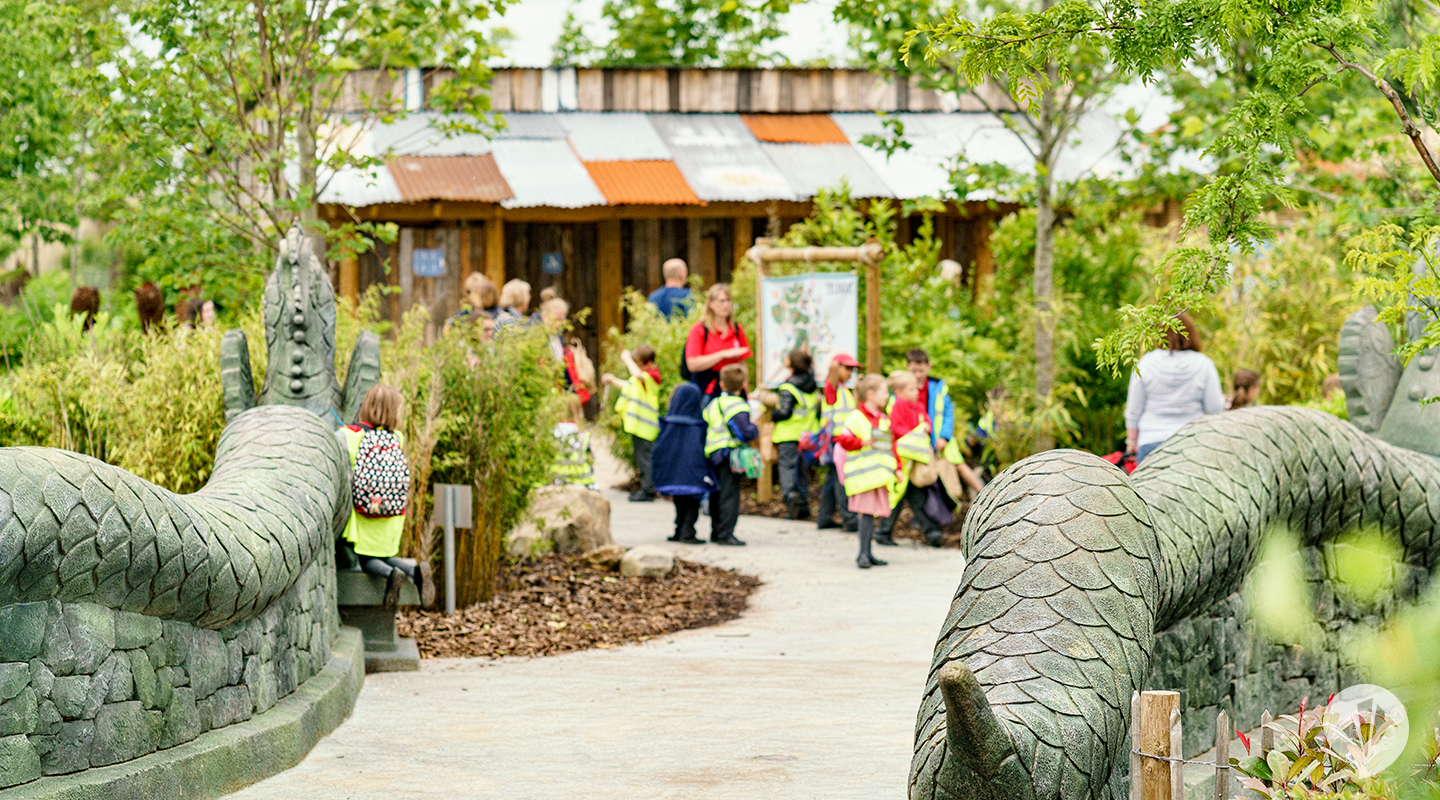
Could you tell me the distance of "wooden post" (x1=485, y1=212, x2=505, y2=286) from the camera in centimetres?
1798

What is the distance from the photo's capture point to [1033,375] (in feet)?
43.4

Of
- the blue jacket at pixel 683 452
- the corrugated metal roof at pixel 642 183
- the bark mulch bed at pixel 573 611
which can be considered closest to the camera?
the bark mulch bed at pixel 573 611

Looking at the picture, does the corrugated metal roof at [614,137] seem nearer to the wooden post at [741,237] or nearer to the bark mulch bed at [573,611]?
the wooden post at [741,237]

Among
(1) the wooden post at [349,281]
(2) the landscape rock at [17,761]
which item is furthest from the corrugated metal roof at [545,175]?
(2) the landscape rock at [17,761]

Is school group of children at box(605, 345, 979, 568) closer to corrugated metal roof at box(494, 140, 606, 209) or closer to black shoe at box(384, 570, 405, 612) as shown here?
black shoe at box(384, 570, 405, 612)

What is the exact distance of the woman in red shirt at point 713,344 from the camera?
38.9 ft

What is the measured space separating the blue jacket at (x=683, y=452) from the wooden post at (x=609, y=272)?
26.5 feet

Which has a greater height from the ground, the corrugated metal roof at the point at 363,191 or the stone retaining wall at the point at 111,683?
the corrugated metal roof at the point at 363,191

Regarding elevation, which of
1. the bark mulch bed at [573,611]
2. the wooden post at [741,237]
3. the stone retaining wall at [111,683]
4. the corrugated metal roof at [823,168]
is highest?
the corrugated metal roof at [823,168]

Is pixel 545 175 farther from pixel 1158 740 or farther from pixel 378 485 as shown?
pixel 1158 740

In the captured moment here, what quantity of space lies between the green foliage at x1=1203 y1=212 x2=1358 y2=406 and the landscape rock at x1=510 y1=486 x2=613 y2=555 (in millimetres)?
5471

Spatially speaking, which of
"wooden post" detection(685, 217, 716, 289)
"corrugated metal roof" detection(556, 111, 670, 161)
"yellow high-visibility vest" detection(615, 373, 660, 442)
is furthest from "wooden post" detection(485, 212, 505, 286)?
"yellow high-visibility vest" detection(615, 373, 660, 442)

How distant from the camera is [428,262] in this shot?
18.2 m

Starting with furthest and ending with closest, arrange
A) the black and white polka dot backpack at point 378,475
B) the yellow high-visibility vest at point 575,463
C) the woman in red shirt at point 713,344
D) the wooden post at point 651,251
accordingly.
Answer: the wooden post at point 651,251, the woman in red shirt at point 713,344, the yellow high-visibility vest at point 575,463, the black and white polka dot backpack at point 378,475
